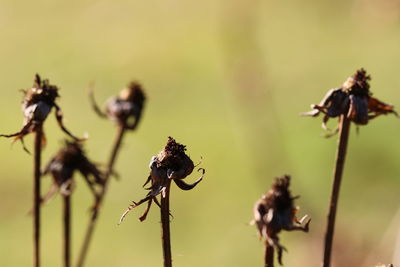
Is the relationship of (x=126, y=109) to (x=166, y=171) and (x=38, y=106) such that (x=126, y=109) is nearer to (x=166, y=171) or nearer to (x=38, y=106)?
(x=38, y=106)

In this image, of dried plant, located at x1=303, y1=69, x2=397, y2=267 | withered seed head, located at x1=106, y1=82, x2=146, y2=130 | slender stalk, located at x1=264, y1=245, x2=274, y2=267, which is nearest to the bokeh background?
withered seed head, located at x1=106, y1=82, x2=146, y2=130

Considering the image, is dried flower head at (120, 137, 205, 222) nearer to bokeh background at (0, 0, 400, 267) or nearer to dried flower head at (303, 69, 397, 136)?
dried flower head at (303, 69, 397, 136)

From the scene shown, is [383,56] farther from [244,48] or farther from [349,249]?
[349,249]

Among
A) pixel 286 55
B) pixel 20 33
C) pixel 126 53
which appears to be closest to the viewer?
pixel 286 55

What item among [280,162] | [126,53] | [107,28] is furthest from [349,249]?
[107,28]

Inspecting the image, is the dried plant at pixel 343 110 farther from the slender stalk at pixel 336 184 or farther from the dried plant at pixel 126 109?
the dried plant at pixel 126 109

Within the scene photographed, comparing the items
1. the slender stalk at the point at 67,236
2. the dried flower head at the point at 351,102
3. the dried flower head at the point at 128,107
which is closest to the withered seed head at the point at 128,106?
the dried flower head at the point at 128,107
